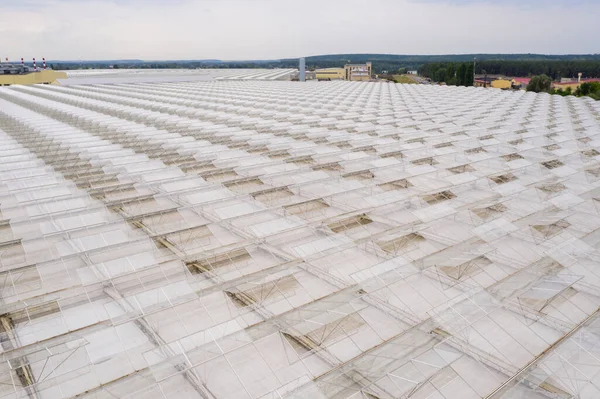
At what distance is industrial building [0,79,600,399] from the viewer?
9344 millimetres

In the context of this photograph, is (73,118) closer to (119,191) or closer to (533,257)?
(119,191)

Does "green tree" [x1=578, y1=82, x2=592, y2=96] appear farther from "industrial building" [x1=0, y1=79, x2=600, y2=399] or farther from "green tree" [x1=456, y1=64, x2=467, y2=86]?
"industrial building" [x1=0, y1=79, x2=600, y2=399]

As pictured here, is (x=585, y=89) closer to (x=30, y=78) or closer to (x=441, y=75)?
(x=441, y=75)

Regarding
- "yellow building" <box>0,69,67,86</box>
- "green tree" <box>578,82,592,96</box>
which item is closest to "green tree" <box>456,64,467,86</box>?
"green tree" <box>578,82,592,96</box>

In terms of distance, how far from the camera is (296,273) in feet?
43.4

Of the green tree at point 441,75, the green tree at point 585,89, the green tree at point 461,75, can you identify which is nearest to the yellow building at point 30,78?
the green tree at point 461,75

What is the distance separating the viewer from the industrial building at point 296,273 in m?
9.34

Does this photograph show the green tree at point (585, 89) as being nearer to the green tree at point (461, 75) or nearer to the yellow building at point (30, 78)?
the green tree at point (461, 75)

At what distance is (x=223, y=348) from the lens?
9.88 meters

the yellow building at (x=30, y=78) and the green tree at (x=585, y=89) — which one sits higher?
the yellow building at (x=30, y=78)

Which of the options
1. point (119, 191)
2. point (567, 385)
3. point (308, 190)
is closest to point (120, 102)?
point (119, 191)

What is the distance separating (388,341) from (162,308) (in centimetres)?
586

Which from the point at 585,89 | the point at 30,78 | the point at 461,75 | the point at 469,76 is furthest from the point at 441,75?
the point at 30,78

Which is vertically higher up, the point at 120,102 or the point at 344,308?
the point at 120,102
